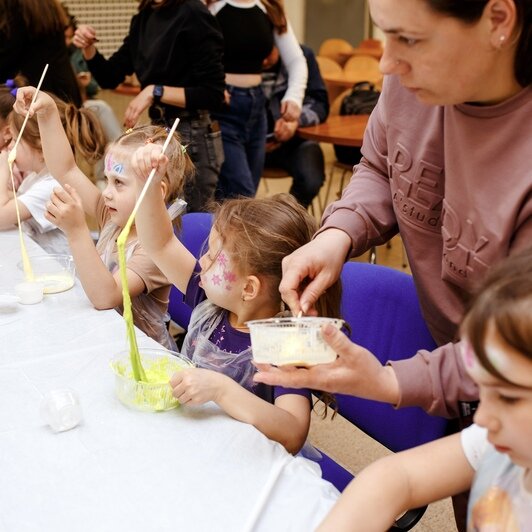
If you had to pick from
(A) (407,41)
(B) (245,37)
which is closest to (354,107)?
(B) (245,37)

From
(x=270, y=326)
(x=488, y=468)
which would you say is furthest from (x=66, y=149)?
(x=488, y=468)

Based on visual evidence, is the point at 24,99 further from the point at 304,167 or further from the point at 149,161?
the point at 304,167

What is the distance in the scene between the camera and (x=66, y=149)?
2.16 meters

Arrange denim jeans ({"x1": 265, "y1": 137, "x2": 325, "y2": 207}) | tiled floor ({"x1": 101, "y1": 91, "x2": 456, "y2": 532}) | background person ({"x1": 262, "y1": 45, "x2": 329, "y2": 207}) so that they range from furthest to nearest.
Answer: denim jeans ({"x1": 265, "y1": 137, "x2": 325, "y2": 207}) < background person ({"x1": 262, "y1": 45, "x2": 329, "y2": 207}) < tiled floor ({"x1": 101, "y1": 91, "x2": 456, "y2": 532})

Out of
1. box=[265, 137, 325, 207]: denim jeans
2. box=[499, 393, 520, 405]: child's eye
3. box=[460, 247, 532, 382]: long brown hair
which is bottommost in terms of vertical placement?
box=[265, 137, 325, 207]: denim jeans

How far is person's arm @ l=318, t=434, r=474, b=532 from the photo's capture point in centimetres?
94

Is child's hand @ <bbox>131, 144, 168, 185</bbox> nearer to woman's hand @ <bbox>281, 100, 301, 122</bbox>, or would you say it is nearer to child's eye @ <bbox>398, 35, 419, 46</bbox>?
child's eye @ <bbox>398, 35, 419, 46</bbox>

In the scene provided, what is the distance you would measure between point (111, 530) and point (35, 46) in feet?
9.54

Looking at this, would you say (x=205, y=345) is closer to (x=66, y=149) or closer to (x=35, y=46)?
(x=66, y=149)

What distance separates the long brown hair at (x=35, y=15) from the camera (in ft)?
10.5

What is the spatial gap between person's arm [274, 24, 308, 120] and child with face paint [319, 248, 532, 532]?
286 cm

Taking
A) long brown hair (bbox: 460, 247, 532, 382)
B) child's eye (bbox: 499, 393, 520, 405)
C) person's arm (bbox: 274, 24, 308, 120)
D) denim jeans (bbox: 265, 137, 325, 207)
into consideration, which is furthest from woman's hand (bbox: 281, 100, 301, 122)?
child's eye (bbox: 499, 393, 520, 405)

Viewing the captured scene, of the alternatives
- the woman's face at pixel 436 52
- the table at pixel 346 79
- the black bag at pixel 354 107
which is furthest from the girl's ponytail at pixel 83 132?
the table at pixel 346 79

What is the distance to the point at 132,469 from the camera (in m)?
1.04
